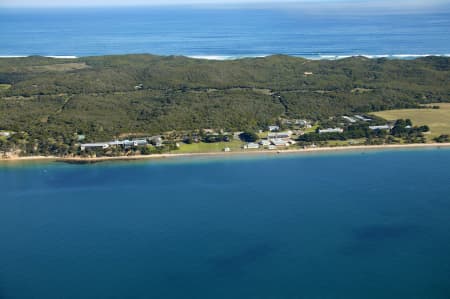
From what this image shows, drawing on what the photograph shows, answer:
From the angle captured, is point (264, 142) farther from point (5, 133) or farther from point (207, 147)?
point (5, 133)

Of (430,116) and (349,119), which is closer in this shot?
(349,119)

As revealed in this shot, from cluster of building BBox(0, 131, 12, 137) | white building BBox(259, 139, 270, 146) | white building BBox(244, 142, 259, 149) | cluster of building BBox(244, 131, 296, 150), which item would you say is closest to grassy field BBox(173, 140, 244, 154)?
white building BBox(244, 142, 259, 149)

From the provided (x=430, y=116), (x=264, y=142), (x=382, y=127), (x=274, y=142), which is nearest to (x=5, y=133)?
(x=264, y=142)

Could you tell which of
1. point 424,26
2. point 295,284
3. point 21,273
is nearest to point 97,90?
point 21,273

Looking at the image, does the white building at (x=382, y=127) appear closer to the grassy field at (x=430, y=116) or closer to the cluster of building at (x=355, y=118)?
the cluster of building at (x=355, y=118)

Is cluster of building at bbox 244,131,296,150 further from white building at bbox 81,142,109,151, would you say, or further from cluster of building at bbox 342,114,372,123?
white building at bbox 81,142,109,151

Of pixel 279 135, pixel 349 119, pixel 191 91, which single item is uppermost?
pixel 191 91

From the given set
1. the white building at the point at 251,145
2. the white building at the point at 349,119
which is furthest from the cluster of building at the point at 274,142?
the white building at the point at 349,119
